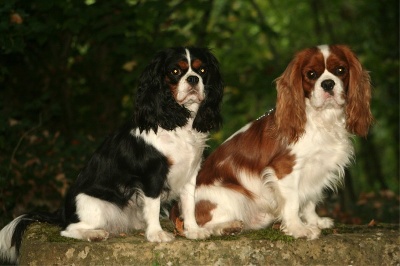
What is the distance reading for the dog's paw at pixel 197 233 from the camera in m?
4.45

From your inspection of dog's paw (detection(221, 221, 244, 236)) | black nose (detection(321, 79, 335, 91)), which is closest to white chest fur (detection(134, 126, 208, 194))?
dog's paw (detection(221, 221, 244, 236))

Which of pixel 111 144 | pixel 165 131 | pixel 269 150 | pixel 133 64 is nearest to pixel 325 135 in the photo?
pixel 269 150

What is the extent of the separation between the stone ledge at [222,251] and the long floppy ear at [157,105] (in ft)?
2.96

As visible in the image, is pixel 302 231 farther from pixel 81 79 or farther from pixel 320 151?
pixel 81 79

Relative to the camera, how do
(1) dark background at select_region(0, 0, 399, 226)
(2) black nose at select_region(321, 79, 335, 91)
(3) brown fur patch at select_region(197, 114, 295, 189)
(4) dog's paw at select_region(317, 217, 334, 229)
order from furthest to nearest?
1. (1) dark background at select_region(0, 0, 399, 226)
2. (4) dog's paw at select_region(317, 217, 334, 229)
3. (3) brown fur patch at select_region(197, 114, 295, 189)
4. (2) black nose at select_region(321, 79, 335, 91)

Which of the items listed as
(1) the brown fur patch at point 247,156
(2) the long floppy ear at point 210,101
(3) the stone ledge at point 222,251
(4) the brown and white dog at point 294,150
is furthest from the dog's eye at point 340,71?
(3) the stone ledge at point 222,251

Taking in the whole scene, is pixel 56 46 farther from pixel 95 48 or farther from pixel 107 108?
pixel 107 108

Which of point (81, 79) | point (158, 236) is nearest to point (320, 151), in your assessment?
point (158, 236)

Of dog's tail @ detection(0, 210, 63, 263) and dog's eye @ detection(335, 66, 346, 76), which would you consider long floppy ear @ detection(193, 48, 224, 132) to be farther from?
dog's tail @ detection(0, 210, 63, 263)

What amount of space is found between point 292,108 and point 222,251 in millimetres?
1259

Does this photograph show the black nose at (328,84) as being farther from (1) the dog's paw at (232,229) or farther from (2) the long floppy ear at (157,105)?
(1) the dog's paw at (232,229)

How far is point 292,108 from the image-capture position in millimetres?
4574

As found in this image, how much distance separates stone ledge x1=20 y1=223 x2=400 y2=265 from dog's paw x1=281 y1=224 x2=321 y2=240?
0.16 ft

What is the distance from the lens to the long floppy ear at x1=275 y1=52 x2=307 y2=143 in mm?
4535
